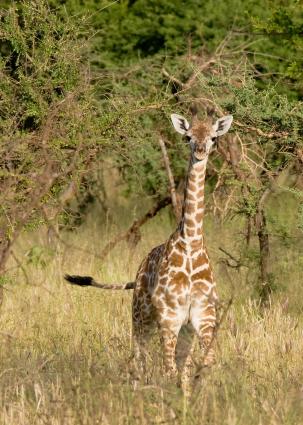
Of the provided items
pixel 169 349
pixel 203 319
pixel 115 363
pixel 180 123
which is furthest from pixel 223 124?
pixel 115 363

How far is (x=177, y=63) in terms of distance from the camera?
1489cm

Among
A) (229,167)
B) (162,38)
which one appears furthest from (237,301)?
(162,38)

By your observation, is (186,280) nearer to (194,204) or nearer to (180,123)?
(194,204)

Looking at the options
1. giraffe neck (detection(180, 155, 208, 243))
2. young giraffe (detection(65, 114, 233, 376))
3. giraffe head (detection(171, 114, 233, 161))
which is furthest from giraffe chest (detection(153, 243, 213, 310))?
giraffe head (detection(171, 114, 233, 161))

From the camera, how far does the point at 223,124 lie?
870 centimetres

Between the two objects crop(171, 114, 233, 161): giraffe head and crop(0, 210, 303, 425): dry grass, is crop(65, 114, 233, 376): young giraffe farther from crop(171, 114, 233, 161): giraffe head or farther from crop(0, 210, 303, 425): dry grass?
crop(0, 210, 303, 425): dry grass

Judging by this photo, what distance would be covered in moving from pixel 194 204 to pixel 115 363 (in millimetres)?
1844

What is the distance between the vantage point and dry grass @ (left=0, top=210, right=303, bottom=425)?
243 inches

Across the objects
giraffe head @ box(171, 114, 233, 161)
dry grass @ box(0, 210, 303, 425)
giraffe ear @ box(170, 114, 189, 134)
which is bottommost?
dry grass @ box(0, 210, 303, 425)

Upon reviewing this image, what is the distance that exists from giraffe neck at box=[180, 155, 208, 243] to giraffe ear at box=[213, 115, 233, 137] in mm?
292

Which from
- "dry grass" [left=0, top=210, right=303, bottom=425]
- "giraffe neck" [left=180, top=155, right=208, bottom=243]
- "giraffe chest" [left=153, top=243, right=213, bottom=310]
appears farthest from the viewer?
"giraffe neck" [left=180, top=155, right=208, bottom=243]

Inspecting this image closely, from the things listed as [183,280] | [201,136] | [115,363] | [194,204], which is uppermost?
[201,136]

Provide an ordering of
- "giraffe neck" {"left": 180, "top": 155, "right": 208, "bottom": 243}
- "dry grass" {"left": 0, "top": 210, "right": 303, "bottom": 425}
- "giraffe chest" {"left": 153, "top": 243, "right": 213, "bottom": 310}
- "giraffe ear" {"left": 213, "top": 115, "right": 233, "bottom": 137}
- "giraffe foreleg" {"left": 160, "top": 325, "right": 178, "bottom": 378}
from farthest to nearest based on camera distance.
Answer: "giraffe ear" {"left": 213, "top": 115, "right": 233, "bottom": 137}
"giraffe neck" {"left": 180, "top": 155, "right": 208, "bottom": 243}
"giraffe chest" {"left": 153, "top": 243, "right": 213, "bottom": 310}
"giraffe foreleg" {"left": 160, "top": 325, "right": 178, "bottom": 378}
"dry grass" {"left": 0, "top": 210, "right": 303, "bottom": 425}

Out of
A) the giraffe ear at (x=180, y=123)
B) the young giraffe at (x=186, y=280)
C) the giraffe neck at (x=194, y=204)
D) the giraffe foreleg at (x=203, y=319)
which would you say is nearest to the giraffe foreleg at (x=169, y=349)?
the young giraffe at (x=186, y=280)
